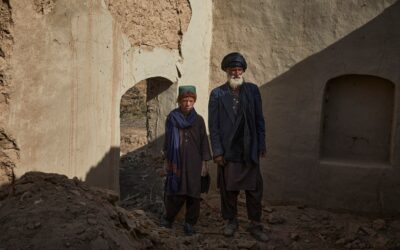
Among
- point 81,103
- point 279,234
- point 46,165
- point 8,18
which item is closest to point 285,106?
point 279,234

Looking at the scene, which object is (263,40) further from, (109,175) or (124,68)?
(109,175)

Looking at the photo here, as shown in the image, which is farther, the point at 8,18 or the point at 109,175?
the point at 109,175

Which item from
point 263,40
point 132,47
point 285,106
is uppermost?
point 263,40

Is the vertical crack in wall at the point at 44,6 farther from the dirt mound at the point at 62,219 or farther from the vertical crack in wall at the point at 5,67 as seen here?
the dirt mound at the point at 62,219

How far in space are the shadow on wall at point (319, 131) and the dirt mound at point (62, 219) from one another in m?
3.18

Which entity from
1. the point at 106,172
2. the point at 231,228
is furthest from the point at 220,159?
the point at 106,172

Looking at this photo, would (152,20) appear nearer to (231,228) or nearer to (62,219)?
(231,228)

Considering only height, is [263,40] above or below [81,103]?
above

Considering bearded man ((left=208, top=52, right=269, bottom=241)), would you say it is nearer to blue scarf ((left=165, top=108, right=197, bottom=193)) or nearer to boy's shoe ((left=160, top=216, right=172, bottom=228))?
blue scarf ((left=165, top=108, right=197, bottom=193))

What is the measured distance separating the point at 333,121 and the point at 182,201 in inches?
107

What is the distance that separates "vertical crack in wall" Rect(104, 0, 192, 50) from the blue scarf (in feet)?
3.26

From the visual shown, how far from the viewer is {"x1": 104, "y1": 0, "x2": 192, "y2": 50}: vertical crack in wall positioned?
16.1 ft

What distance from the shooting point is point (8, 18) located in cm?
346

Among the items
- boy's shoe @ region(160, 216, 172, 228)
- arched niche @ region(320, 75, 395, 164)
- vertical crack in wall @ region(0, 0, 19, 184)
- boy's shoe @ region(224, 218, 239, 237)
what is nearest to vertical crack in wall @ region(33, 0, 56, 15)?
vertical crack in wall @ region(0, 0, 19, 184)
